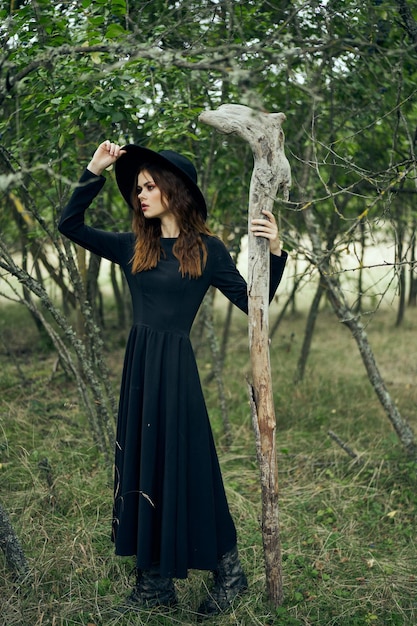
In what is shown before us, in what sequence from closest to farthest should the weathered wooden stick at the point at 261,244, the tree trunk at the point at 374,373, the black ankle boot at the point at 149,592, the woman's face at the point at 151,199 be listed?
the weathered wooden stick at the point at 261,244 → the woman's face at the point at 151,199 → the black ankle boot at the point at 149,592 → the tree trunk at the point at 374,373

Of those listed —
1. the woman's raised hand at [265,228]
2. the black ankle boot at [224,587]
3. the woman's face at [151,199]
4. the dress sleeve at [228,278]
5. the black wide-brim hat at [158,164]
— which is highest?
the black wide-brim hat at [158,164]

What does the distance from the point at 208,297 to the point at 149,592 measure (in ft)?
8.71

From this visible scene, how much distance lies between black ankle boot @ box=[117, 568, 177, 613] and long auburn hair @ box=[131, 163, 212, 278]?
1.39 meters

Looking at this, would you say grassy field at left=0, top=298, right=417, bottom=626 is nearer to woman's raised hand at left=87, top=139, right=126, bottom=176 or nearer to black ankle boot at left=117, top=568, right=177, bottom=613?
black ankle boot at left=117, top=568, right=177, bottom=613

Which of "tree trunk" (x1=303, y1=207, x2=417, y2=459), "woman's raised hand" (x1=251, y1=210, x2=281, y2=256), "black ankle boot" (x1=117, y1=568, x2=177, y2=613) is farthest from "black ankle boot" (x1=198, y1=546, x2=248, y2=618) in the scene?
"tree trunk" (x1=303, y1=207, x2=417, y2=459)

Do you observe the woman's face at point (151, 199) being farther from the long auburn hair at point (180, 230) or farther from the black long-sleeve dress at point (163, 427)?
the black long-sleeve dress at point (163, 427)

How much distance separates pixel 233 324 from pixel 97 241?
8305 millimetres

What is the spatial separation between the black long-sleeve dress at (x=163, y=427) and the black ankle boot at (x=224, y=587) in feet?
0.40

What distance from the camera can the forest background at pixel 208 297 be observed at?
10.3 feet

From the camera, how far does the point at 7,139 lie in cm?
475

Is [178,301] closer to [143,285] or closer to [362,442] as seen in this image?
[143,285]

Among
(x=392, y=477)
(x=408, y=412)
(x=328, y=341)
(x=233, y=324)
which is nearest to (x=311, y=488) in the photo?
(x=392, y=477)

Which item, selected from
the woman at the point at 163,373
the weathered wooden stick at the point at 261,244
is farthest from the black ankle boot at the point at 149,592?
the weathered wooden stick at the point at 261,244

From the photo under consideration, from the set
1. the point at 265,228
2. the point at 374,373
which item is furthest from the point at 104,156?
the point at 374,373
